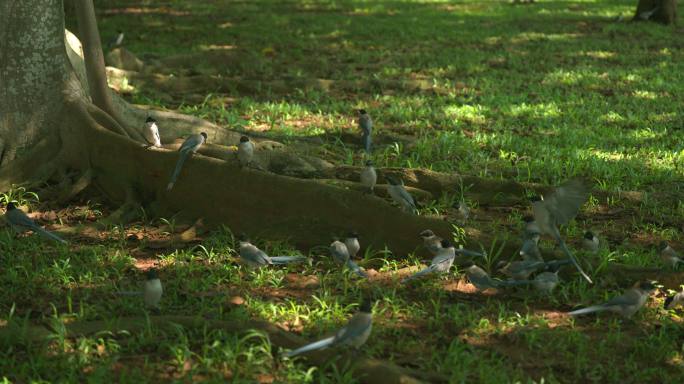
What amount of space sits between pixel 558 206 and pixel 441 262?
1.03 m

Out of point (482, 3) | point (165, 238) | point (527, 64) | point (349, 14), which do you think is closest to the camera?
point (165, 238)

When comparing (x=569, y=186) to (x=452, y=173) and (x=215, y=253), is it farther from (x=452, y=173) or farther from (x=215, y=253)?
(x=215, y=253)

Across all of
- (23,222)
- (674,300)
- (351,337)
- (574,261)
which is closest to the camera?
(351,337)

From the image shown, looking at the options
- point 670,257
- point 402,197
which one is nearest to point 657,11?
point 402,197

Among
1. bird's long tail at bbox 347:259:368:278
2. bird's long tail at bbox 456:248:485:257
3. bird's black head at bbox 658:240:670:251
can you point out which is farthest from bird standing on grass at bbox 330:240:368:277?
bird's black head at bbox 658:240:670:251

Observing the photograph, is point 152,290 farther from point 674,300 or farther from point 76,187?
point 674,300

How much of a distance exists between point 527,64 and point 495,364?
10.4 meters

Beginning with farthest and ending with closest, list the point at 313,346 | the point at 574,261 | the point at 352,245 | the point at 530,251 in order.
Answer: the point at 352,245 → the point at 530,251 → the point at 574,261 → the point at 313,346

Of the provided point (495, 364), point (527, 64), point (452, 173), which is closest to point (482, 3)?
point (527, 64)

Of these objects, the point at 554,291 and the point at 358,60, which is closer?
the point at 554,291

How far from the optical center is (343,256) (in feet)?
20.9

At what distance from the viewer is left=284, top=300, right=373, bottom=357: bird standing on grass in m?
4.82

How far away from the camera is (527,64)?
1490 centimetres

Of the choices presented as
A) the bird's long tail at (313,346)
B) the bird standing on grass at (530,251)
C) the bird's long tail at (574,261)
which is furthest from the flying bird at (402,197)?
the bird's long tail at (313,346)
